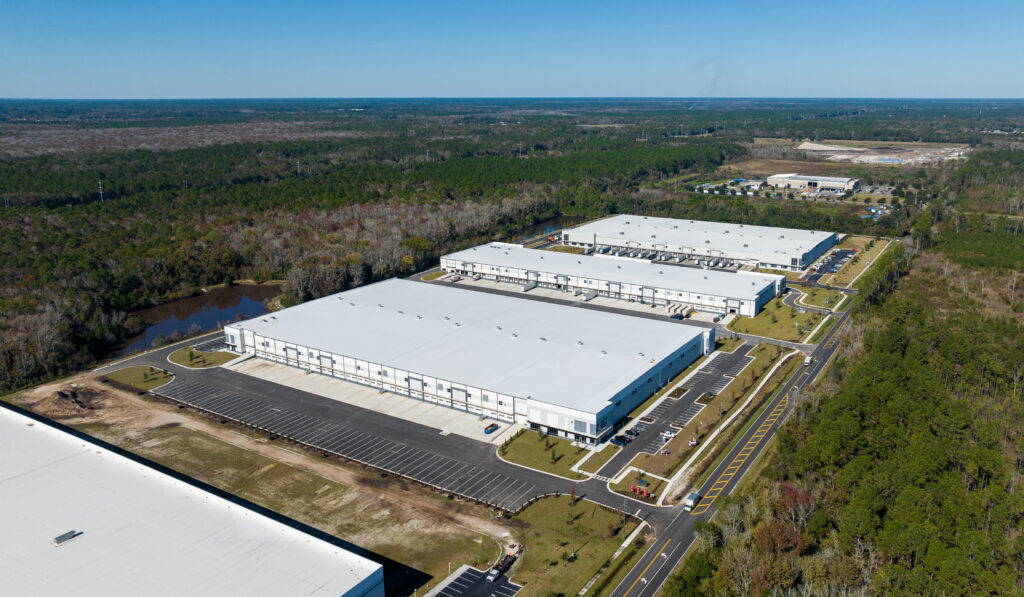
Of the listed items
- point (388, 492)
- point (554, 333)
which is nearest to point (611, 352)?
point (554, 333)

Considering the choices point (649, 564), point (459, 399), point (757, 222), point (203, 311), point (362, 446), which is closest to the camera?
point (649, 564)

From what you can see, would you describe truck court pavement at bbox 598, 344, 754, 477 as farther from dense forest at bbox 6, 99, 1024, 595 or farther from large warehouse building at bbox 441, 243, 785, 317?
large warehouse building at bbox 441, 243, 785, 317

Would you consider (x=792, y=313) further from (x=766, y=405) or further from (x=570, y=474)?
(x=570, y=474)

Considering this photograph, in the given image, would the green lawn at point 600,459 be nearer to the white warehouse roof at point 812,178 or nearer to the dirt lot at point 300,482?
the dirt lot at point 300,482

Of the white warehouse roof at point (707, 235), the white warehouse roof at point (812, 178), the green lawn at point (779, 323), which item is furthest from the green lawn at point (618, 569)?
the white warehouse roof at point (812, 178)

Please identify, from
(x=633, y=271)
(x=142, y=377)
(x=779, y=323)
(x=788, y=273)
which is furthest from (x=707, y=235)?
(x=142, y=377)

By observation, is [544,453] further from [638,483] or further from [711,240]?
[711,240]
